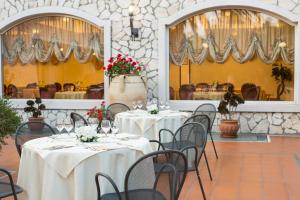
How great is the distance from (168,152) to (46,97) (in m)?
9.46

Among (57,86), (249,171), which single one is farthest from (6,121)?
(57,86)

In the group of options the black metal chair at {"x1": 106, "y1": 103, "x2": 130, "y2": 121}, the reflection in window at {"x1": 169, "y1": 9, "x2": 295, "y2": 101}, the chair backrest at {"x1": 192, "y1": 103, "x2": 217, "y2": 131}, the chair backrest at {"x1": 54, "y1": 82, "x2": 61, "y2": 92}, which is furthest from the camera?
the chair backrest at {"x1": 54, "y1": 82, "x2": 61, "y2": 92}

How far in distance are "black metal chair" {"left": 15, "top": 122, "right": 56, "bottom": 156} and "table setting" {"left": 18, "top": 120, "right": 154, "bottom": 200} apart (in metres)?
0.69

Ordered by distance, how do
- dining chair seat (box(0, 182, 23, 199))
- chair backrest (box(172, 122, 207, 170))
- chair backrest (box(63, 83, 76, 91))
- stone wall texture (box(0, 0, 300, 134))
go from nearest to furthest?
dining chair seat (box(0, 182, 23, 199)), chair backrest (box(172, 122, 207, 170)), stone wall texture (box(0, 0, 300, 134)), chair backrest (box(63, 83, 76, 91))

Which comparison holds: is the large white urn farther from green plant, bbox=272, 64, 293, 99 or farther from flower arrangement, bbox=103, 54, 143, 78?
green plant, bbox=272, 64, 293, 99

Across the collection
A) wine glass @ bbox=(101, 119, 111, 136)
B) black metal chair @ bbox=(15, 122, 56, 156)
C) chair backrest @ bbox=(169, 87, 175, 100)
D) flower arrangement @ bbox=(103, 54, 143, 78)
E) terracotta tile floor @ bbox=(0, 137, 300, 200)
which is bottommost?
terracotta tile floor @ bbox=(0, 137, 300, 200)

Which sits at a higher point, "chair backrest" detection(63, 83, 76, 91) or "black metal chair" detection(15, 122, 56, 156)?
"chair backrest" detection(63, 83, 76, 91)

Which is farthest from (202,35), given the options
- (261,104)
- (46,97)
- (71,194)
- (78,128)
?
(71,194)

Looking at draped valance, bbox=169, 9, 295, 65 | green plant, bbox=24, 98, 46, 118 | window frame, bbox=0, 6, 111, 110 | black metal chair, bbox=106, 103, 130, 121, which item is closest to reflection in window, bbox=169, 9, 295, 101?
draped valance, bbox=169, 9, 295, 65

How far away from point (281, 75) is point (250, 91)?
80cm

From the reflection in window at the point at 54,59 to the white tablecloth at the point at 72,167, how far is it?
775cm

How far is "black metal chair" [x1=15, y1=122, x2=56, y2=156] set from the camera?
521 cm

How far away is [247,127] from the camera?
36.0 feet

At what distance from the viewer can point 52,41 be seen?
12.5 metres
